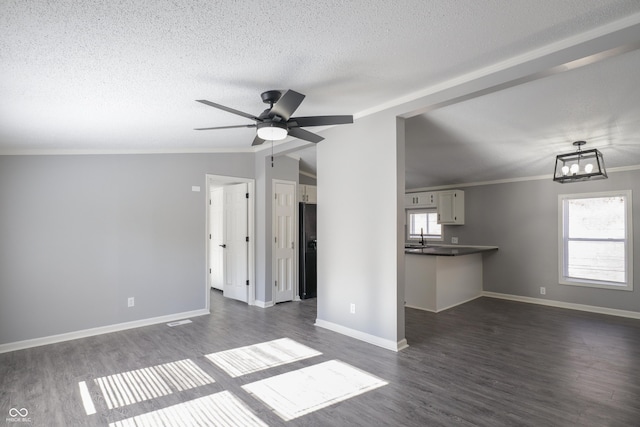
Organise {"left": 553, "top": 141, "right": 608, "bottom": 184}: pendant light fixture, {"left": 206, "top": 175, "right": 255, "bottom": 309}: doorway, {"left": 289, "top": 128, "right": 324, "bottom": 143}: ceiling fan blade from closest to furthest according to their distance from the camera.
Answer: {"left": 289, "top": 128, "right": 324, "bottom": 143}: ceiling fan blade < {"left": 553, "top": 141, "right": 608, "bottom": 184}: pendant light fixture < {"left": 206, "top": 175, "right": 255, "bottom": 309}: doorway

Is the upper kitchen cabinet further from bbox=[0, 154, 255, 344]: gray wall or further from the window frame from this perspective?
bbox=[0, 154, 255, 344]: gray wall

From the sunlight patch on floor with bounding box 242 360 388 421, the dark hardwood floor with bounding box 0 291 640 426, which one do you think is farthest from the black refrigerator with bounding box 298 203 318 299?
the sunlight patch on floor with bounding box 242 360 388 421

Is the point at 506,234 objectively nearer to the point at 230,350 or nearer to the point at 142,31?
the point at 230,350

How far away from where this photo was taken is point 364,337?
3.77 metres

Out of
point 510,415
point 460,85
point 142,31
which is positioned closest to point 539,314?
point 510,415

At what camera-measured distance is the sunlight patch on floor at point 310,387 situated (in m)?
2.44

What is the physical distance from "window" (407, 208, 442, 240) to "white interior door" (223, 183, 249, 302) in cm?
386

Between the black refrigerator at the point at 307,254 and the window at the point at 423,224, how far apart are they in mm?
2634

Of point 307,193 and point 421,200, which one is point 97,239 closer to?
point 307,193

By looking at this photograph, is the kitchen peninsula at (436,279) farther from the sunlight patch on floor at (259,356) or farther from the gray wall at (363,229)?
the sunlight patch on floor at (259,356)

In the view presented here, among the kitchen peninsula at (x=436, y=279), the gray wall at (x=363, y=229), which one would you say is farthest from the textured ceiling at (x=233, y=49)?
the kitchen peninsula at (x=436, y=279)

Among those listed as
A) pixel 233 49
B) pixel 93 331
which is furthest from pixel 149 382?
pixel 233 49

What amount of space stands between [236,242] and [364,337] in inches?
118

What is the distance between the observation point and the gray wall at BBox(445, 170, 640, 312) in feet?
16.5
